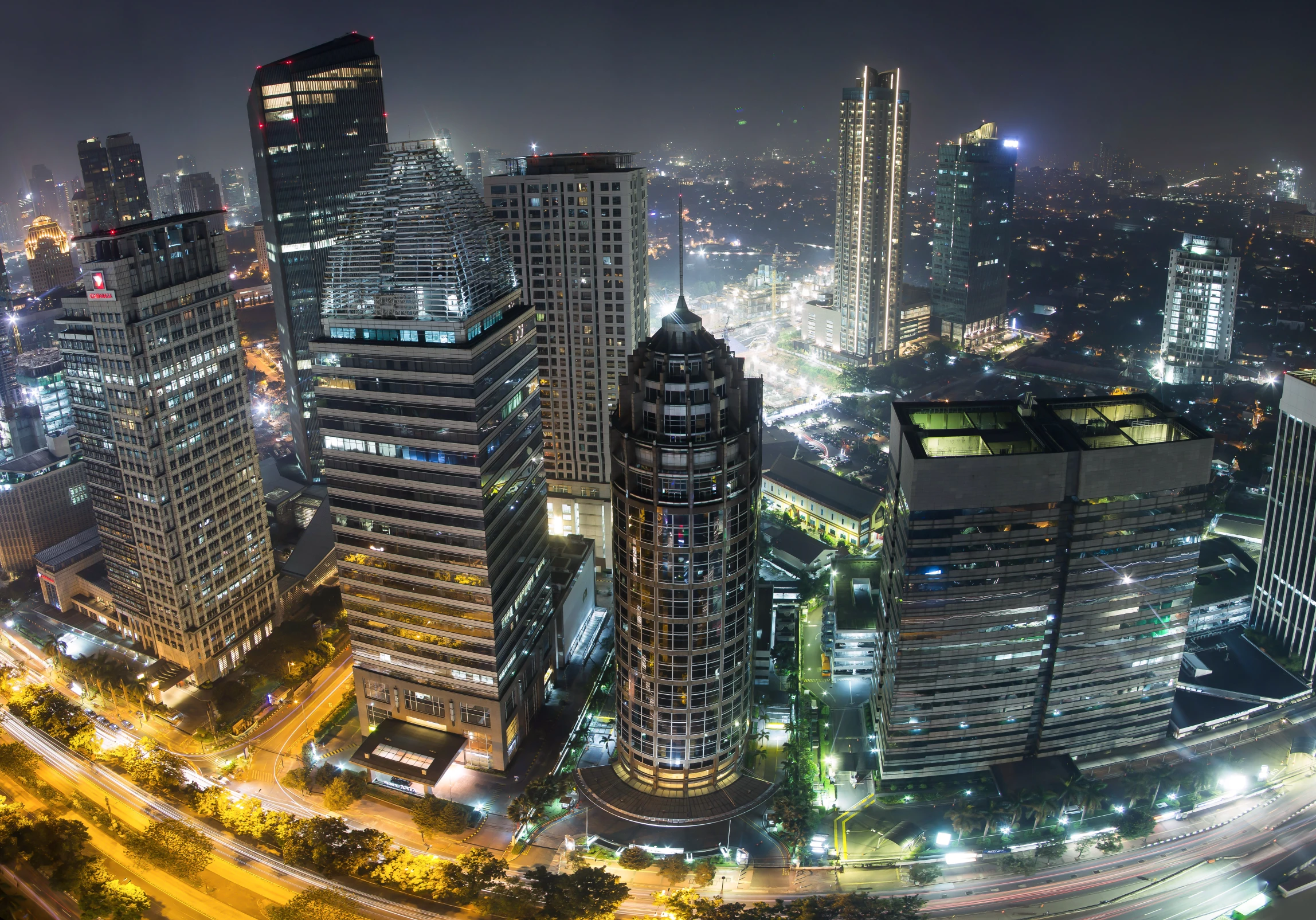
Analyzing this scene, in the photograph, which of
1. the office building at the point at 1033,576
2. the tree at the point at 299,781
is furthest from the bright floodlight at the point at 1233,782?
the tree at the point at 299,781

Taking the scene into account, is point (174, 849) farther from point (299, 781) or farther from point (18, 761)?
point (18, 761)

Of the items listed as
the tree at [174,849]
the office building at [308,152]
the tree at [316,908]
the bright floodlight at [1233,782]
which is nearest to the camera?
the tree at [316,908]

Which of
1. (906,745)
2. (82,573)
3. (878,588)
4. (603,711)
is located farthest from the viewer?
(82,573)

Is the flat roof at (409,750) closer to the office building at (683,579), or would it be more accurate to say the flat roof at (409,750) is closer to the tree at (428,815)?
the tree at (428,815)

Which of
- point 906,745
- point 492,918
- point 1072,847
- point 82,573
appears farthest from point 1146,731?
point 82,573

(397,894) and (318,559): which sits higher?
(318,559)

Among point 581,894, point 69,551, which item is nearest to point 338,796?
point 581,894

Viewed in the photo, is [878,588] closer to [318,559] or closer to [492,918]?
[492,918]
